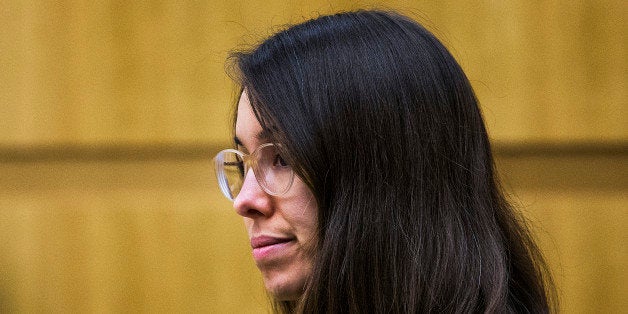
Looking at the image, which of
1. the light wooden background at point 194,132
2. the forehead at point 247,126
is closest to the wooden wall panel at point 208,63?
the light wooden background at point 194,132

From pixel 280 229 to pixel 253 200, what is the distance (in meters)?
0.05

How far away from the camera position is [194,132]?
2.26 meters

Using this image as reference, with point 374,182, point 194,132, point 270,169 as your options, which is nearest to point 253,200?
point 270,169

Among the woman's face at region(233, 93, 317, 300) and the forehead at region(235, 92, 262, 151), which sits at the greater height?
the forehead at region(235, 92, 262, 151)

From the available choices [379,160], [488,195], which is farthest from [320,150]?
[488,195]

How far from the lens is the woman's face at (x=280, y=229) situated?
121cm

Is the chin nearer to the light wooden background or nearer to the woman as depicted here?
the woman

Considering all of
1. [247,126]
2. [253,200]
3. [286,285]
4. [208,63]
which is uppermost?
[208,63]

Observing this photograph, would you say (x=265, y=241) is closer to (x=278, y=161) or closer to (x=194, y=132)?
(x=278, y=161)

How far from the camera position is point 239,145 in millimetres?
1309

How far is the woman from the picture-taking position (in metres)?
1.17

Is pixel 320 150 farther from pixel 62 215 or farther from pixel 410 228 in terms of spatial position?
pixel 62 215

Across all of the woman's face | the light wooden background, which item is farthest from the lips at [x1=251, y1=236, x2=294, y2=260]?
the light wooden background

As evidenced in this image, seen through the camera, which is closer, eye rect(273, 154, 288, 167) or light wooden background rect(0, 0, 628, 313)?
eye rect(273, 154, 288, 167)
